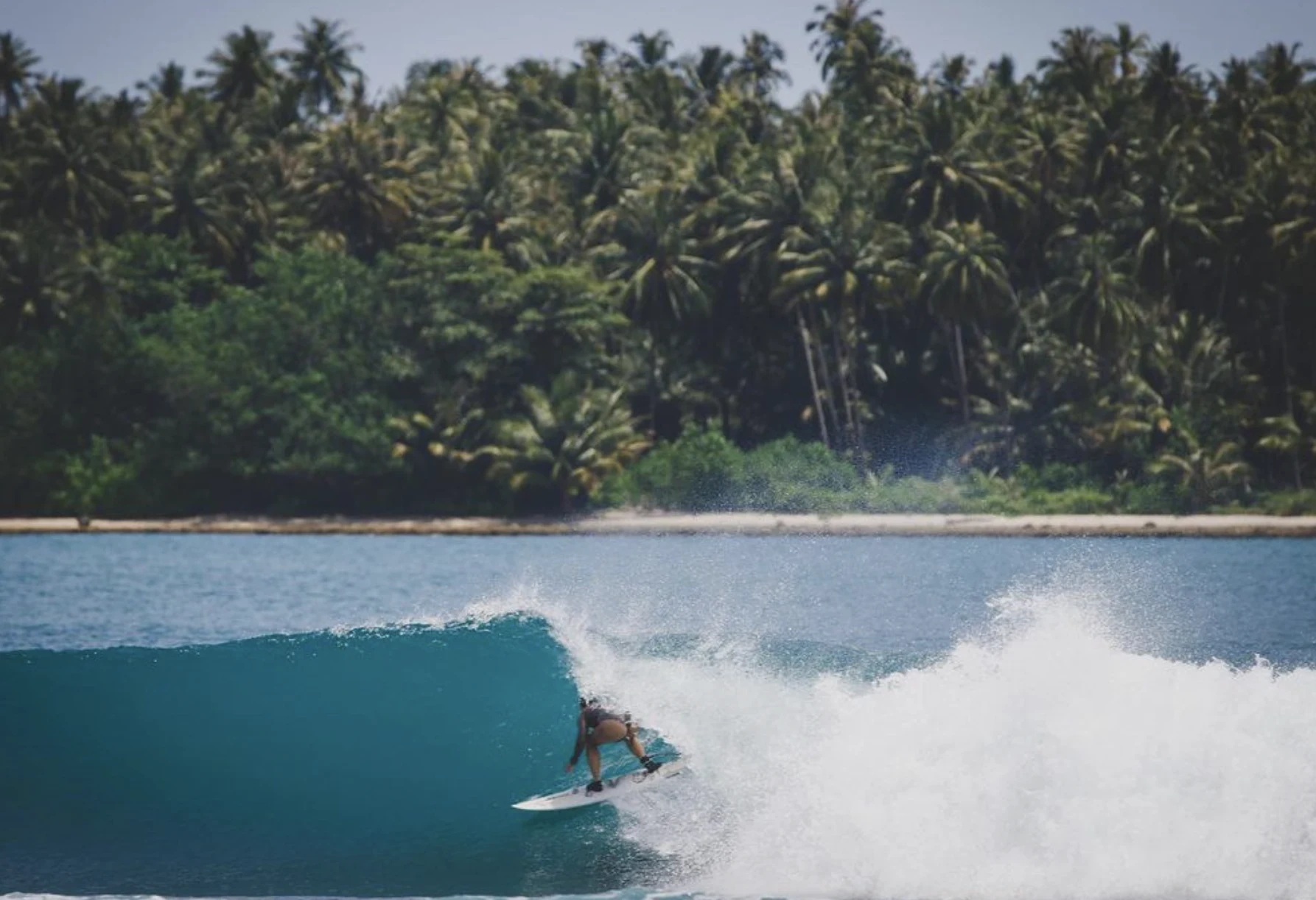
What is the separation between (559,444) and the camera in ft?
204

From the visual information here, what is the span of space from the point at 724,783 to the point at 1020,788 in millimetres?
3222

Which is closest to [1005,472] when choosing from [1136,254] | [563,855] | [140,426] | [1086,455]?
[1086,455]

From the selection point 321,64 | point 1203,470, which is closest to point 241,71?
point 321,64

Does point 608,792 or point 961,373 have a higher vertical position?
point 961,373

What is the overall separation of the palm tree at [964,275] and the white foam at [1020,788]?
48483 mm

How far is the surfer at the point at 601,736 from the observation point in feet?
56.7

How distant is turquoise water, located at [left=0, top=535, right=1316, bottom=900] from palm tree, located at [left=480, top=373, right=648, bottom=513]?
33.5m

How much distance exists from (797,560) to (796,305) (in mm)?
25493

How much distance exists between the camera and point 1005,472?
222 feet

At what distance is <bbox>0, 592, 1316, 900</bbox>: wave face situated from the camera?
15500 millimetres

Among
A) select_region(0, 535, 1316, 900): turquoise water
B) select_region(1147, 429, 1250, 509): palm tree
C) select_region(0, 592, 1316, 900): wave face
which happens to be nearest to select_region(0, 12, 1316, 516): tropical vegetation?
select_region(1147, 429, 1250, 509): palm tree

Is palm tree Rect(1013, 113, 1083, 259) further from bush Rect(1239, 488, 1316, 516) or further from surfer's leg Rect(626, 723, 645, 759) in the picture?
surfer's leg Rect(626, 723, 645, 759)

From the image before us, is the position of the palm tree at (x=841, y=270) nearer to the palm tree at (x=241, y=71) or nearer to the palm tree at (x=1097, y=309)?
the palm tree at (x=1097, y=309)

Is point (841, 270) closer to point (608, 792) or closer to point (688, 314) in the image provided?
point (688, 314)
